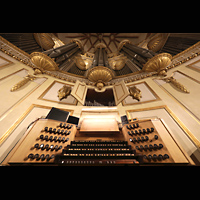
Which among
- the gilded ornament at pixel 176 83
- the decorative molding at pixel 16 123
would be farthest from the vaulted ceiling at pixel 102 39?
the decorative molding at pixel 16 123

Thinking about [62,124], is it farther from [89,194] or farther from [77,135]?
[89,194]

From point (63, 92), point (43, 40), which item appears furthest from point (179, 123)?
point (43, 40)

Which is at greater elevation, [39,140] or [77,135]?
[77,135]

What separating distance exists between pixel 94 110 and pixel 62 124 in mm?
1748

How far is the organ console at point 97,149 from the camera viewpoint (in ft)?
5.09

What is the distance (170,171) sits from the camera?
3.72ft

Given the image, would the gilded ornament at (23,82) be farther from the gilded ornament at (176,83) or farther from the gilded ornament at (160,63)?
the gilded ornament at (176,83)

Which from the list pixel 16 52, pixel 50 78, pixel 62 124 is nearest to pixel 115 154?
pixel 62 124

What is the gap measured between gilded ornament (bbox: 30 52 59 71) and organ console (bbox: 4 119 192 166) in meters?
3.66

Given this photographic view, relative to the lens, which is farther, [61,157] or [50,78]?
[50,78]

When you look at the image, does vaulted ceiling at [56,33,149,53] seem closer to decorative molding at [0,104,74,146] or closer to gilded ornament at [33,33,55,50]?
gilded ornament at [33,33,55,50]

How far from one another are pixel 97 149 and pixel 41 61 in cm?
509

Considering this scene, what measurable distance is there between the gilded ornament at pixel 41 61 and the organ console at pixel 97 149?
366 centimetres

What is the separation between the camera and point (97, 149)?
1.83 metres
